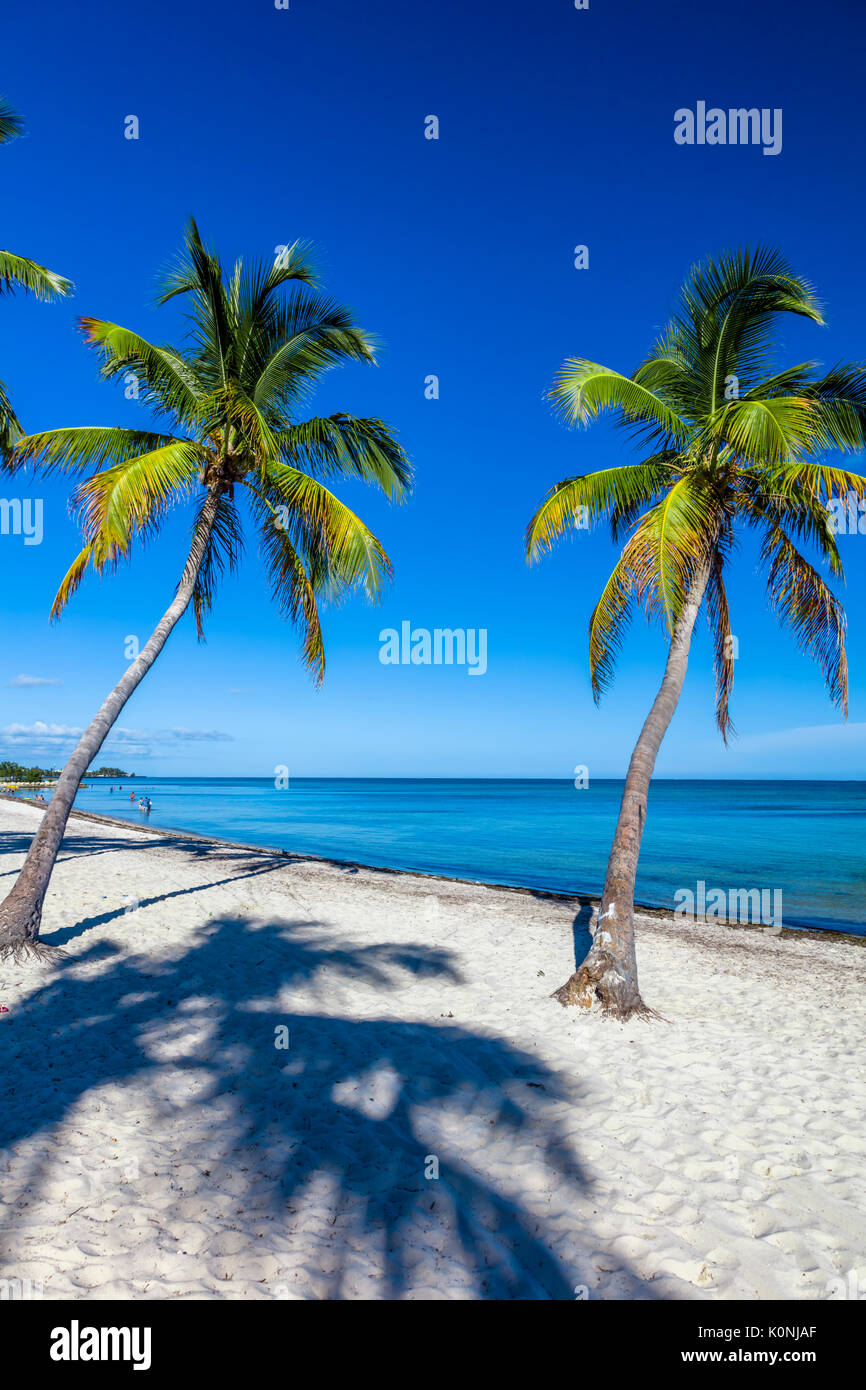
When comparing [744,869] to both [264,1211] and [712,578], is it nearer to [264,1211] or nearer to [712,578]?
[712,578]

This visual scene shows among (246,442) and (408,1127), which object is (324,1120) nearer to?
(408,1127)

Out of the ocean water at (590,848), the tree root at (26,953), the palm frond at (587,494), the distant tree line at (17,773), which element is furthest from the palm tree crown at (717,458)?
the distant tree line at (17,773)

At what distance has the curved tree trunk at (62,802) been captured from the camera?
7734 millimetres

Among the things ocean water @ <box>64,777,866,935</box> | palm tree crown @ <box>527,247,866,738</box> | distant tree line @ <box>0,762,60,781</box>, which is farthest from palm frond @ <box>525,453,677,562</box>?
distant tree line @ <box>0,762,60,781</box>

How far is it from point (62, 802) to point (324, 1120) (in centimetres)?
548

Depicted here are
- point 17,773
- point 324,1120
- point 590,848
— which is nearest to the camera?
point 324,1120

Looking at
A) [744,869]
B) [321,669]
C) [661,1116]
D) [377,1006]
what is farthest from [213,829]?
[661,1116]

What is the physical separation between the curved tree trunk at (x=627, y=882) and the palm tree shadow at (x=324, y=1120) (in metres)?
1.48

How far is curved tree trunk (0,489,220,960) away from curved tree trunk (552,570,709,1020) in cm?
605

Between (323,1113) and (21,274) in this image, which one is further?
(21,274)

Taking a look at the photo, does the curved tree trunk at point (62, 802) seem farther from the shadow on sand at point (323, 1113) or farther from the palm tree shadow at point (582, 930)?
the palm tree shadow at point (582, 930)

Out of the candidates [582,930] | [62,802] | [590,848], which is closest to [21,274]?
[62,802]

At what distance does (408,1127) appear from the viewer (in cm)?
475
